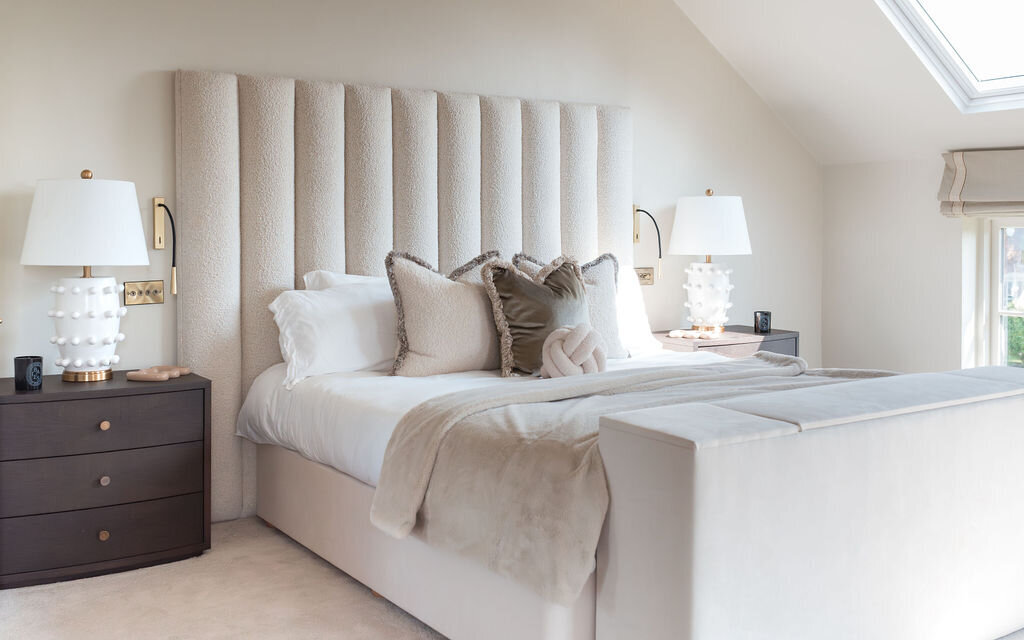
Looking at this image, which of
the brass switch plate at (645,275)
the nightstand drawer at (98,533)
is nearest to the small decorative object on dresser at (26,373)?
the nightstand drawer at (98,533)

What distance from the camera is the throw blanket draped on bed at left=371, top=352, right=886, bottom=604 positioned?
1956 mm

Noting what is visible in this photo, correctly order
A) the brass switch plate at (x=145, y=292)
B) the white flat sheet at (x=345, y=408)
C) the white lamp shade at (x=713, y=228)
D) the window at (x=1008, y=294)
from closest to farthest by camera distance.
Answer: the white flat sheet at (x=345, y=408) < the brass switch plate at (x=145, y=292) < the white lamp shade at (x=713, y=228) < the window at (x=1008, y=294)

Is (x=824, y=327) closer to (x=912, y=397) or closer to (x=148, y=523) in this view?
(x=912, y=397)

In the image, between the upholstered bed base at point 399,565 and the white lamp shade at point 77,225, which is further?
the white lamp shade at point 77,225

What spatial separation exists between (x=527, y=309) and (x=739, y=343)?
1445 mm

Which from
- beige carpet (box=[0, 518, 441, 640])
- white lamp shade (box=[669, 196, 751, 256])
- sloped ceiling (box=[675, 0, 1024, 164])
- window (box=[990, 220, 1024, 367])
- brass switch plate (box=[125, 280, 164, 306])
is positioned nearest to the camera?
beige carpet (box=[0, 518, 441, 640])

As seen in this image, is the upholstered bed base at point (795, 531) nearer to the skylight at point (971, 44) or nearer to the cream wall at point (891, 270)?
the skylight at point (971, 44)

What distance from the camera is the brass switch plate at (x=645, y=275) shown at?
470cm

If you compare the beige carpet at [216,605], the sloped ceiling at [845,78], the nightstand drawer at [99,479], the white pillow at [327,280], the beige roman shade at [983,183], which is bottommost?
the beige carpet at [216,605]

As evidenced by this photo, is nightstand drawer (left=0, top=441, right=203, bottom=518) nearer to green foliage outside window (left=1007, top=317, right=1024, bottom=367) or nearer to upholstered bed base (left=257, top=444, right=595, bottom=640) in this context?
upholstered bed base (left=257, top=444, right=595, bottom=640)

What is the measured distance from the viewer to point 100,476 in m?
2.99

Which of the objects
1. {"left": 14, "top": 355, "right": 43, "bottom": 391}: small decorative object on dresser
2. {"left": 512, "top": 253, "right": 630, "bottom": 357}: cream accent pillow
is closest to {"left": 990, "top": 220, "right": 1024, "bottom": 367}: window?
{"left": 512, "top": 253, "right": 630, "bottom": 357}: cream accent pillow

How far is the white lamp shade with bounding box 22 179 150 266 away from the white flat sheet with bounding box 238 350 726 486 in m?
0.68

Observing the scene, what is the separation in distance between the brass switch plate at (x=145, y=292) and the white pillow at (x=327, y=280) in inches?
20.7
